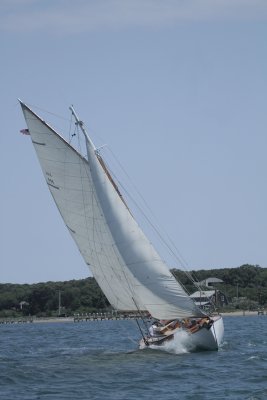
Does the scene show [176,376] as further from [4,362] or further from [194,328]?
[4,362]

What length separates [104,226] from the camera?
198 ft

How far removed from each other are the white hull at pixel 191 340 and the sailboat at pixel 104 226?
0.39 metres

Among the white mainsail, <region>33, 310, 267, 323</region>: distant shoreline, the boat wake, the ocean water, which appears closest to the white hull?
the boat wake

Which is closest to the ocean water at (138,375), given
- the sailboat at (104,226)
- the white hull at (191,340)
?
the white hull at (191,340)

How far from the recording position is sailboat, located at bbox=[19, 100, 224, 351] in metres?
59.6

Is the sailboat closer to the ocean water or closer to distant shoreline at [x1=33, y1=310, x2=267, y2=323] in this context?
the ocean water

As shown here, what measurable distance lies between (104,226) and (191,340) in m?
8.43

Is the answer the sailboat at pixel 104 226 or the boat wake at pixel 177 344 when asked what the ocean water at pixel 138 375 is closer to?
the boat wake at pixel 177 344

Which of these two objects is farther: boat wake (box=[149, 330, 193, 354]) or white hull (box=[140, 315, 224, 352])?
boat wake (box=[149, 330, 193, 354])

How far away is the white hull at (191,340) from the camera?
205 ft

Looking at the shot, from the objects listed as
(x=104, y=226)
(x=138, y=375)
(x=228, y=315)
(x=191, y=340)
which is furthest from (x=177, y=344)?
(x=228, y=315)

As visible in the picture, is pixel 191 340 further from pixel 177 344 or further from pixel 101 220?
pixel 101 220

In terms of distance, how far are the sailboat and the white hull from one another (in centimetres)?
39

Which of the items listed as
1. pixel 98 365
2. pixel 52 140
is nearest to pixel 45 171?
pixel 52 140
